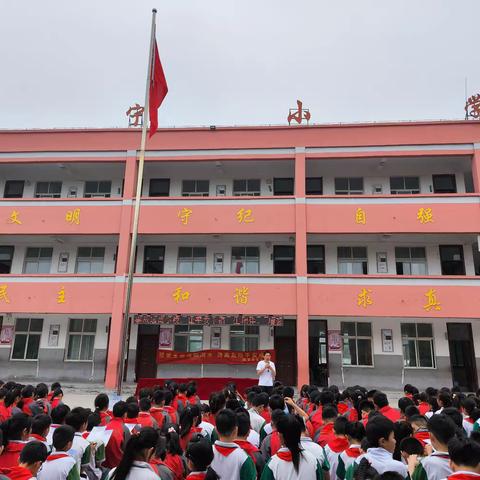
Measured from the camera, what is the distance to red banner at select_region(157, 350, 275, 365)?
15.6 metres

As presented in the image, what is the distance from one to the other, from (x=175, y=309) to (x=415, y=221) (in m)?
8.82

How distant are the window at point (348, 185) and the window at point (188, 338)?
25.3 feet

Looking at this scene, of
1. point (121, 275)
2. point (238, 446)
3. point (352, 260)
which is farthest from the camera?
point (352, 260)

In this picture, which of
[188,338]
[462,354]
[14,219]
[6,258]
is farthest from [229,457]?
[6,258]

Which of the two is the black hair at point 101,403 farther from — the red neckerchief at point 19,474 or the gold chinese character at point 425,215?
the gold chinese character at point 425,215

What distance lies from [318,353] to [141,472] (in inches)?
566

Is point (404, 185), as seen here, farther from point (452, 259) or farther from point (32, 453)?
point (32, 453)

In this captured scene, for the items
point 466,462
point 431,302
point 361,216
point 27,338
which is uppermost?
point 361,216

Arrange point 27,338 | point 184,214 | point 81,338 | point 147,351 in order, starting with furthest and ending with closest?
point 27,338, point 81,338, point 147,351, point 184,214

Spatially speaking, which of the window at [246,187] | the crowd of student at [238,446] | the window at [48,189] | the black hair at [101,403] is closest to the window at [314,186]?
the window at [246,187]

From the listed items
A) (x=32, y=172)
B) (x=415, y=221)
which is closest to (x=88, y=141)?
(x=32, y=172)

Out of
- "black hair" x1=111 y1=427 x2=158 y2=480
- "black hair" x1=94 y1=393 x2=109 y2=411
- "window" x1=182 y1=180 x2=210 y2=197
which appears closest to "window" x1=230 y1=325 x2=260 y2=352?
"window" x1=182 y1=180 x2=210 y2=197

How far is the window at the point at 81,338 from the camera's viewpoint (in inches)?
674

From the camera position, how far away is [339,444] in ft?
13.8
